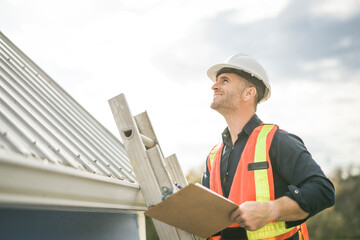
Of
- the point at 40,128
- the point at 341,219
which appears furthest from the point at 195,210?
the point at 341,219

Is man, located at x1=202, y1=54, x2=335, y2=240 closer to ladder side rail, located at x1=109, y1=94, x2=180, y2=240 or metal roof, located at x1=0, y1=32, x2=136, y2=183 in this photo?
ladder side rail, located at x1=109, y1=94, x2=180, y2=240

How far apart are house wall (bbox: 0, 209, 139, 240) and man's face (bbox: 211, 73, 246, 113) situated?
4.84 feet

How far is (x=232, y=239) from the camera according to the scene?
9.52 ft

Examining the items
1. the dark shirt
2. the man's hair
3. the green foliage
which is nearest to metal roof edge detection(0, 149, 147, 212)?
the dark shirt

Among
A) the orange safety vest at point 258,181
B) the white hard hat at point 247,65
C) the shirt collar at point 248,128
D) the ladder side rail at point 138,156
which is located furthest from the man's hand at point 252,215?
the white hard hat at point 247,65

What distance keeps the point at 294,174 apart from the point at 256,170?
31 centimetres

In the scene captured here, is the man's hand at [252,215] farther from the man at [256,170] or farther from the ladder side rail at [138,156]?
the ladder side rail at [138,156]

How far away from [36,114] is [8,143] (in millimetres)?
1078

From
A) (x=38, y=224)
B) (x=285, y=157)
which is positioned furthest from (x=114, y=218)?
(x=285, y=157)

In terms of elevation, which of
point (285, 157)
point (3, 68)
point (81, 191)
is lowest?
point (81, 191)

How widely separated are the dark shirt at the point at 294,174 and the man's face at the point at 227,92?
0.47m

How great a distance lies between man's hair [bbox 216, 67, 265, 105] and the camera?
3682 millimetres

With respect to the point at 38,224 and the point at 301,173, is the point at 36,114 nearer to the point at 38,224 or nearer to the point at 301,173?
the point at 38,224

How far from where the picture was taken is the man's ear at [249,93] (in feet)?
11.8
